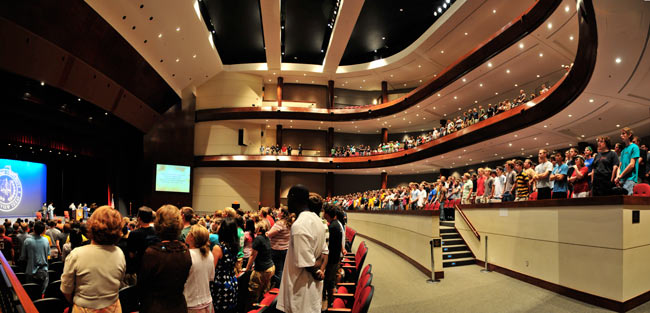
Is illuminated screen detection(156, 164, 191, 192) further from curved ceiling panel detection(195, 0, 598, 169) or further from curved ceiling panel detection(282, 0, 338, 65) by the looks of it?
curved ceiling panel detection(282, 0, 338, 65)

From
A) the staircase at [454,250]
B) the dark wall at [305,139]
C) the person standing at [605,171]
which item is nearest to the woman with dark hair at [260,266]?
the staircase at [454,250]

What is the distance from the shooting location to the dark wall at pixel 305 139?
28812 mm

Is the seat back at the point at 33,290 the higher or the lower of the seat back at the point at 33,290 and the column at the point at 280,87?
the lower

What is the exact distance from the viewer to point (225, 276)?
10.6 ft

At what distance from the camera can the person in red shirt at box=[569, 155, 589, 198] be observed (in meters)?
6.37

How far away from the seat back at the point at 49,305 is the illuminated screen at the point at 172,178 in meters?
17.6

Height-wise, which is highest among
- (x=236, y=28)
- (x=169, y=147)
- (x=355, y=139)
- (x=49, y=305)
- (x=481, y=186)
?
(x=236, y=28)

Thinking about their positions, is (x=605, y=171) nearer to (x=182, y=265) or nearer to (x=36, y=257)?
(x=182, y=265)

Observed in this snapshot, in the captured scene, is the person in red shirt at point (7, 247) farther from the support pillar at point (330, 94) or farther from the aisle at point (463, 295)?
the support pillar at point (330, 94)

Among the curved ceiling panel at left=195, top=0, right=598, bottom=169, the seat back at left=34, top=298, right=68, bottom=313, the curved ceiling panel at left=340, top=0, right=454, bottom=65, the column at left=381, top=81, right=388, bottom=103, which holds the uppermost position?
the curved ceiling panel at left=340, top=0, right=454, bottom=65

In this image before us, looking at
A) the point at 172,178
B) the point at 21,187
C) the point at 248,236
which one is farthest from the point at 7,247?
the point at 172,178

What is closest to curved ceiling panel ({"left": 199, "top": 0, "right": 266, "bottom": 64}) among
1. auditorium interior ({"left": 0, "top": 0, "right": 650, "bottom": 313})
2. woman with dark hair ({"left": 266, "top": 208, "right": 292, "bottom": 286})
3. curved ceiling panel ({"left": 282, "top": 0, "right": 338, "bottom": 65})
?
auditorium interior ({"left": 0, "top": 0, "right": 650, "bottom": 313})

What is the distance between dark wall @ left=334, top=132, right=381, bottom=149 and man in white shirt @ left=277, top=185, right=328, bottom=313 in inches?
1042

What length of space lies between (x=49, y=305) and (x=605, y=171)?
7.09 meters
